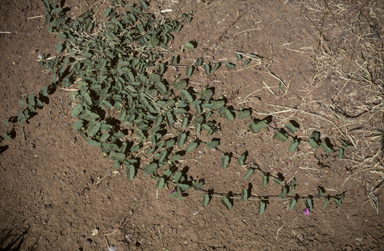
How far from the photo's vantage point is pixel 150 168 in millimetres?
1954

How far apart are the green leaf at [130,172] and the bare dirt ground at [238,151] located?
0.09 m

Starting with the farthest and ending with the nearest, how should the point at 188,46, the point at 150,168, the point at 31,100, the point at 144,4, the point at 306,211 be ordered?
the point at 144,4 → the point at 188,46 → the point at 31,100 → the point at 150,168 → the point at 306,211

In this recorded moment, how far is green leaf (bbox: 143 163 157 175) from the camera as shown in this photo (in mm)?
1942

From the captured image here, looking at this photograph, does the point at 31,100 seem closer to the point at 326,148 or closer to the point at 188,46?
the point at 188,46

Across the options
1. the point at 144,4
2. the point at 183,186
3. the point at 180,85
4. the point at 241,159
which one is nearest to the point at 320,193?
the point at 241,159

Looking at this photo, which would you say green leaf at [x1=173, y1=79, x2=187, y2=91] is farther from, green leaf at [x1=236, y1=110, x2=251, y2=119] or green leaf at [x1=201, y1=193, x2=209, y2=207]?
green leaf at [x1=201, y1=193, x2=209, y2=207]

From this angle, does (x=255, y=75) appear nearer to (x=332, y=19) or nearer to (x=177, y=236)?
(x=332, y=19)

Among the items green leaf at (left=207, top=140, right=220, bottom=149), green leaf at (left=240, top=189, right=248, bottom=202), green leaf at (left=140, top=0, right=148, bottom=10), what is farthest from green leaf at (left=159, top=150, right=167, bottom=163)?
green leaf at (left=140, top=0, right=148, bottom=10)

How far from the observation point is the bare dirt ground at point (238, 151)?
185cm

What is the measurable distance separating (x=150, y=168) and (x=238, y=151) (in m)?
0.73

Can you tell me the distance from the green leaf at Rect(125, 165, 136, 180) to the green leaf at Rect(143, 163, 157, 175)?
9 cm

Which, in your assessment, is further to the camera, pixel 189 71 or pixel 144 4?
pixel 144 4

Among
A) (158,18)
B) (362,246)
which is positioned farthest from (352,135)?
(158,18)

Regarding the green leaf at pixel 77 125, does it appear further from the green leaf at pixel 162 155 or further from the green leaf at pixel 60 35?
the green leaf at pixel 60 35
